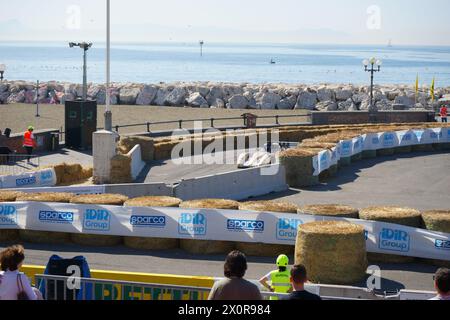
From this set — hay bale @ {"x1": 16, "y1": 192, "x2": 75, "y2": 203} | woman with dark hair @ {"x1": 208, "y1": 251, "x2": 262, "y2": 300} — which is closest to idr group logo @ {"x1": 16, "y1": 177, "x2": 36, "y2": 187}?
hay bale @ {"x1": 16, "y1": 192, "x2": 75, "y2": 203}

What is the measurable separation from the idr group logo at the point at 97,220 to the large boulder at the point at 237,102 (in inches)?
1985

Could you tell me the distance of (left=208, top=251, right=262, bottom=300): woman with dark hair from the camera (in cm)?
834

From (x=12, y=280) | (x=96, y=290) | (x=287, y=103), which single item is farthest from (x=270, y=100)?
(x=12, y=280)

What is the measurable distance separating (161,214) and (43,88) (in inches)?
2587

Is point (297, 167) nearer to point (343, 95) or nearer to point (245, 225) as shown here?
point (245, 225)

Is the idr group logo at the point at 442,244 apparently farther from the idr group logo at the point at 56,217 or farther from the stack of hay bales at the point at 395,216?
the idr group logo at the point at 56,217

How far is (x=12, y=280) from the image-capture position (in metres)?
8.84

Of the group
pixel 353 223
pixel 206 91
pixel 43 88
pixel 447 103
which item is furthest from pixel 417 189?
pixel 43 88

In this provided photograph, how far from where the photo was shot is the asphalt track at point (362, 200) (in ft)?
53.8

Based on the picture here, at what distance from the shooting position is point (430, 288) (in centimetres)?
1534

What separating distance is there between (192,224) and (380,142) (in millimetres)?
20596

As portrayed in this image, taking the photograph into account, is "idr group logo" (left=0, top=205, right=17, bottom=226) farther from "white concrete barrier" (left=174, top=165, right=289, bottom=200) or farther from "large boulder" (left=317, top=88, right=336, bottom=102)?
"large boulder" (left=317, top=88, right=336, bottom=102)

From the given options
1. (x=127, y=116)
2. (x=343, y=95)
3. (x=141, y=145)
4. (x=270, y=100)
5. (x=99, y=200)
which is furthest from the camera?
(x=343, y=95)
